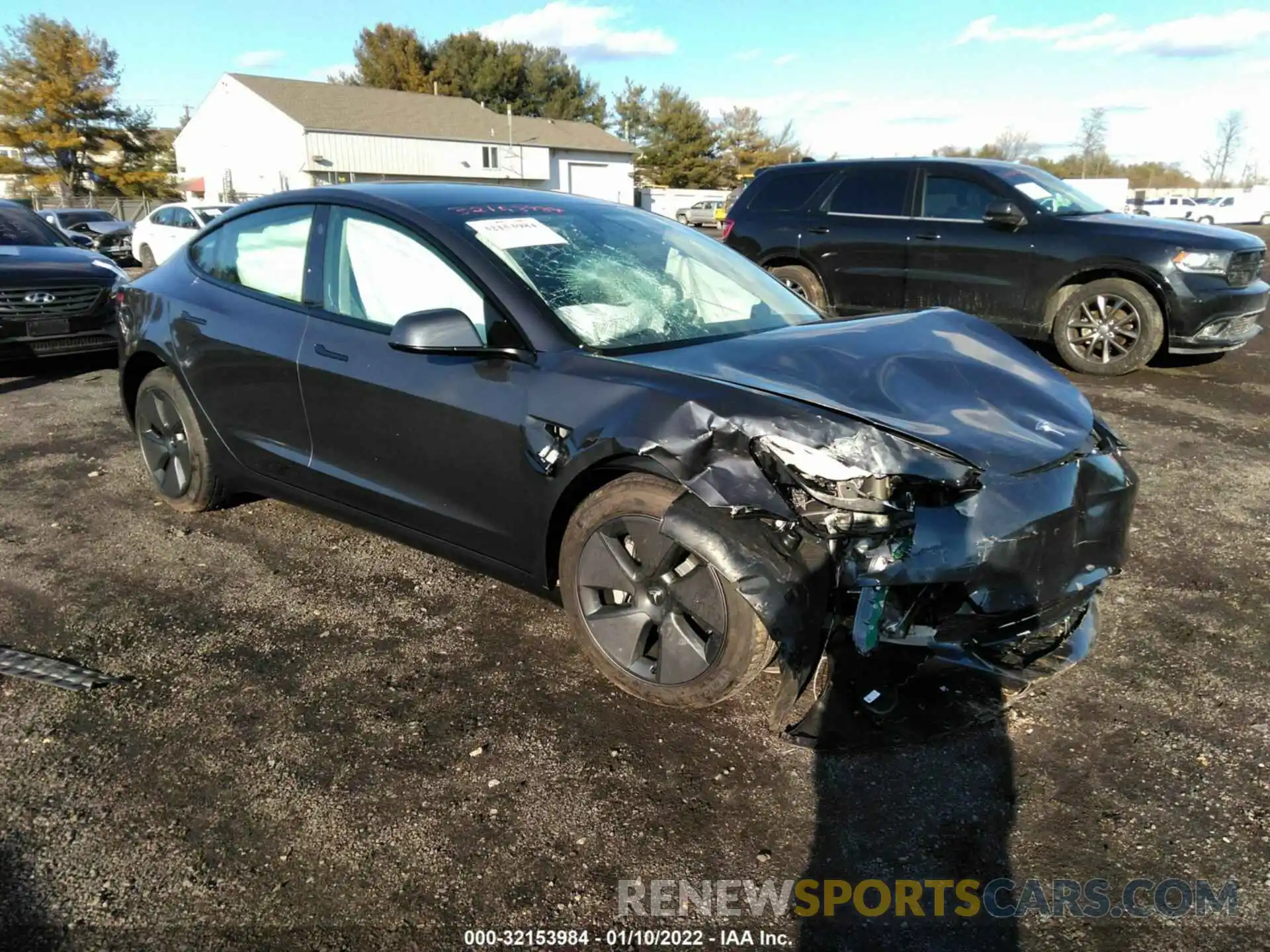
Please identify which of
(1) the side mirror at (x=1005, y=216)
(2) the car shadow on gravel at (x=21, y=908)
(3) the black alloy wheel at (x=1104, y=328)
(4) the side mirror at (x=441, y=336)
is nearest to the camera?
(2) the car shadow on gravel at (x=21, y=908)

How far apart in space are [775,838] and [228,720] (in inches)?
67.8

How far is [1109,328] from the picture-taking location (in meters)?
7.56

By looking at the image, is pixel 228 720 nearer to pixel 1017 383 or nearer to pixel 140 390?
pixel 140 390

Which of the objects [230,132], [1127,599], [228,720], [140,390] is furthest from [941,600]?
[230,132]

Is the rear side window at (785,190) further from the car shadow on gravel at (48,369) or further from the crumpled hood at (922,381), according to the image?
the car shadow on gravel at (48,369)

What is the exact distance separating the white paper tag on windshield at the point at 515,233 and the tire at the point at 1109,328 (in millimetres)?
6008

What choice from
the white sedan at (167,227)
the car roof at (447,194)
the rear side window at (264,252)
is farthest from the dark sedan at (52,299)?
the white sedan at (167,227)

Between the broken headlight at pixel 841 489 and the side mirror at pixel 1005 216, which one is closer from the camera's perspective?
the broken headlight at pixel 841 489

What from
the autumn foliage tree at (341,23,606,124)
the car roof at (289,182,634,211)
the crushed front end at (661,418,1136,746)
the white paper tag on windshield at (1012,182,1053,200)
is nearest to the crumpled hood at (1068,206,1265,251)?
the white paper tag on windshield at (1012,182,1053,200)

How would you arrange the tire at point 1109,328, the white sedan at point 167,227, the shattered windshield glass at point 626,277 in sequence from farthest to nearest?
the white sedan at point 167,227 < the tire at point 1109,328 < the shattered windshield glass at point 626,277

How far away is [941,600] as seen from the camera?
2400 millimetres

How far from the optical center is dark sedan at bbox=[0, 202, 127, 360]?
23.7 feet

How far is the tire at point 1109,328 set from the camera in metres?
7.35

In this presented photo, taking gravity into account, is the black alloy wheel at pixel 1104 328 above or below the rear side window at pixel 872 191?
below
